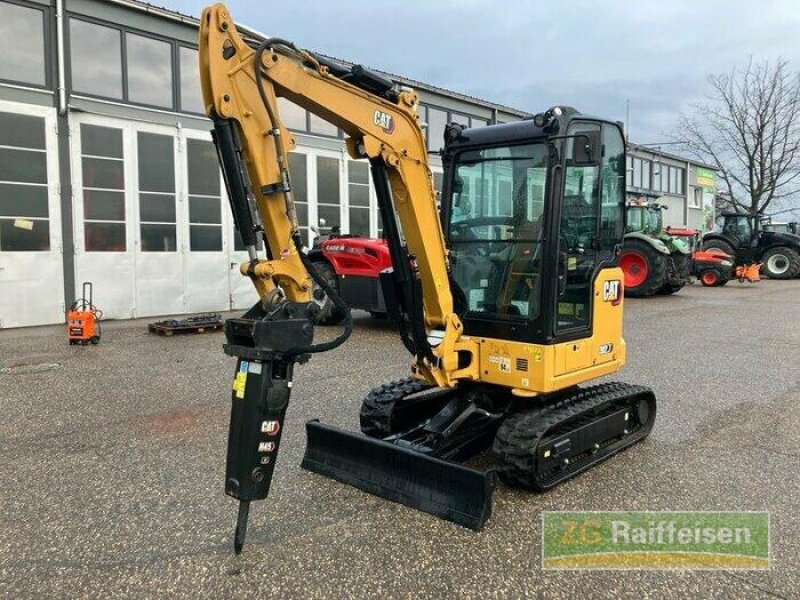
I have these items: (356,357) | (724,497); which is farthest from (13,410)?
(724,497)

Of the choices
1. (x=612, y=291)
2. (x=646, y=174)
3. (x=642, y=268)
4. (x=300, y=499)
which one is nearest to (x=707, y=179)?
(x=646, y=174)

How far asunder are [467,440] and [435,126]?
53.2 ft

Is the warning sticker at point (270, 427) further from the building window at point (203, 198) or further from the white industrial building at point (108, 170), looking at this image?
the building window at point (203, 198)

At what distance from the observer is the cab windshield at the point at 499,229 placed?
4.55 metres

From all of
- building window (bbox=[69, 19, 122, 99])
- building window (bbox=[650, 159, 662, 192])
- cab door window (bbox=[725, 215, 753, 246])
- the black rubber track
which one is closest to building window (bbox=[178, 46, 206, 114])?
building window (bbox=[69, 19, 122, 99])

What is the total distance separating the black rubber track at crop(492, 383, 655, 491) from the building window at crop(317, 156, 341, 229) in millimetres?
11982

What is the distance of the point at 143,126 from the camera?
13289 mm

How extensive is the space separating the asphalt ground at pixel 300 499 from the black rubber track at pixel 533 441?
10cm

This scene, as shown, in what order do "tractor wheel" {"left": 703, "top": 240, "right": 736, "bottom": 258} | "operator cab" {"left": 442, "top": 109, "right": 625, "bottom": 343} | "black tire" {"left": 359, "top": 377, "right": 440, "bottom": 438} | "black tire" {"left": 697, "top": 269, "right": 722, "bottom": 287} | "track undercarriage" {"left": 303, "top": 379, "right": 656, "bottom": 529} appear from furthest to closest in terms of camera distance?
"tractor wheel" {"left": 703, "top": 240, "right": 736, "bottom": 258} < "black tire" {"left": 697, "top": 269, "right": 722, "bottom": 287} < "black tire" {"left": 359, "top": 377, "right": 440, "bottom": 438} < "operator cab" {"left": 442, "top": 109, "right": 625, "bottom": 343} < "track undercarriage" {"left": 303, "top": 379, "right": 656, "bottom": 529}

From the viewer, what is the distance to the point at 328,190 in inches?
642

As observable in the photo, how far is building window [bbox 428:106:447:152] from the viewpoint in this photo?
19406 mm

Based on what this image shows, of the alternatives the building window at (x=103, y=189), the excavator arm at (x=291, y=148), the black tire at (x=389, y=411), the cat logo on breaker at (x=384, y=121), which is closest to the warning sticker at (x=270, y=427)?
the excavator arm at (x=291, y=148)

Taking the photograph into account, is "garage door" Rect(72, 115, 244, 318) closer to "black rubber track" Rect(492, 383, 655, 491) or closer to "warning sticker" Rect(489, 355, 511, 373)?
"warning sticker" Rect(489, 355, 511, 373)

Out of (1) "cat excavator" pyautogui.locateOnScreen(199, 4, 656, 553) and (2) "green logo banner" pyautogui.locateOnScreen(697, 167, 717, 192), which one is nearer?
(1) "cat excavator" pyautogui.locateOnScreen(199, 4, 656, 553)
